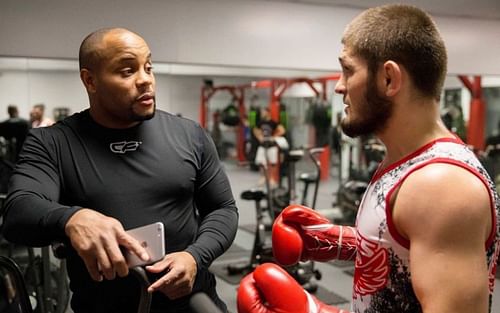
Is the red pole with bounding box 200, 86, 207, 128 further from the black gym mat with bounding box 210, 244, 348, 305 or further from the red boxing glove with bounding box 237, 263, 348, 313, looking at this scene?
the red boxing glove with bounding box 237, 263, 348, 313

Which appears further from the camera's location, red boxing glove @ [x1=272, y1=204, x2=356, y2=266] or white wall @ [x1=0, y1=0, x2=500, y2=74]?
white wall @ [x1=0, y1=0, x2=500, y2=74]

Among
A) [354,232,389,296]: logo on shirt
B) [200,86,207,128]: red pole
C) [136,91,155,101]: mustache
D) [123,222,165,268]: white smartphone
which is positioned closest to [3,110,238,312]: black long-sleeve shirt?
[136,91,155,101]: mustache

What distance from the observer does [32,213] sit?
52.5 inches

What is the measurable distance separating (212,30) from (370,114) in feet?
10.6

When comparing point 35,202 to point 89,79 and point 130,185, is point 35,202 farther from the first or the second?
point 89,79

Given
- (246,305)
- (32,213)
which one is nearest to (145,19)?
(32,213)

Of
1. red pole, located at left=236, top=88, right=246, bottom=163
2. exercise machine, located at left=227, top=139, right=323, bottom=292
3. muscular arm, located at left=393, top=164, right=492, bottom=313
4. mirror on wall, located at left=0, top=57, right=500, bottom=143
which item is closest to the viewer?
muscular arm, located at left=393, top=164, right=492, bottom=313

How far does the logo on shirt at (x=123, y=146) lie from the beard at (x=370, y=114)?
29.8 inches

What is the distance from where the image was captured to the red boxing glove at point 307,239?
4.80 ft

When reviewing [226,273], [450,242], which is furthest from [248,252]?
[450,242]

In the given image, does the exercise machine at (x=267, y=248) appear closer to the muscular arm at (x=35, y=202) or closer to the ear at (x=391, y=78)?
the muscular arm at (x=35, y=202)

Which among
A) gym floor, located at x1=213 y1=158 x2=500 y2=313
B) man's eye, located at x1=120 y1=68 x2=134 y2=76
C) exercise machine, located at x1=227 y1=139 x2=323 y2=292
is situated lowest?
gym floor, located at x1=213 y1=158 x2=500 y2=313

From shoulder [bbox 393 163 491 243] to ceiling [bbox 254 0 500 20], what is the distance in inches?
148

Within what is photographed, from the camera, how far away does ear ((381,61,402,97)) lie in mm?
1103
